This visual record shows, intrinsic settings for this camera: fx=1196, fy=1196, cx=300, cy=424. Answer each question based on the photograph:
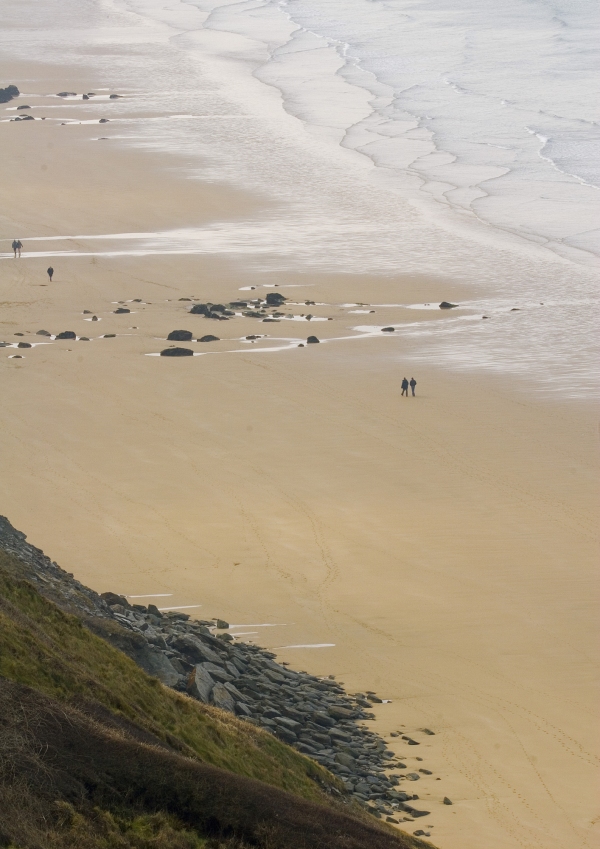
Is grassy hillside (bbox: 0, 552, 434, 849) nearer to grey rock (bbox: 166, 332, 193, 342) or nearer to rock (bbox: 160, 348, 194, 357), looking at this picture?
rock (bbox: 160, 348, 194, 357)

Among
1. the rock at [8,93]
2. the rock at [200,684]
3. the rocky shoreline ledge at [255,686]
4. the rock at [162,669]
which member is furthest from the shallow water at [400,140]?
the rock at [162,669]

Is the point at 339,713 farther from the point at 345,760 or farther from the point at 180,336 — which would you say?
the point at 180,336

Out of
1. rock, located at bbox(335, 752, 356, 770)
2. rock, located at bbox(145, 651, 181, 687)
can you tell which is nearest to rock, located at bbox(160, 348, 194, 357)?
rock, located at bbox(145, 651, 181, 687)

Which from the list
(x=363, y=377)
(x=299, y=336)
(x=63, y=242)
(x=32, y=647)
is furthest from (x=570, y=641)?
(x=63, y=242)

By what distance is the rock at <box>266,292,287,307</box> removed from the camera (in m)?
34.4

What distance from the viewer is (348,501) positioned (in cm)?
2056

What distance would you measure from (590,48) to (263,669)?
77602 millimetres

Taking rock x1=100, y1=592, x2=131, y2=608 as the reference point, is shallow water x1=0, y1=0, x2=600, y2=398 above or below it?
above

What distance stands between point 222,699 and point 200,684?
271mm

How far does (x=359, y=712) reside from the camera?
43.4ft

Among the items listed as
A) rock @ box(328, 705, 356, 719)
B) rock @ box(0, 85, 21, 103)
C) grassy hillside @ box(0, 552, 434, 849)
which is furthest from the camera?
rock @ box(0, 85, 21, 103)

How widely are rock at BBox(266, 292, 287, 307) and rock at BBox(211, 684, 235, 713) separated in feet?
75.7

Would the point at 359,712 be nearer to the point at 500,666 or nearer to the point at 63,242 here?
the point at 500,666

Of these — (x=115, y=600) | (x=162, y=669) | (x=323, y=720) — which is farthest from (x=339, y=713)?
(x=115, y=600)
